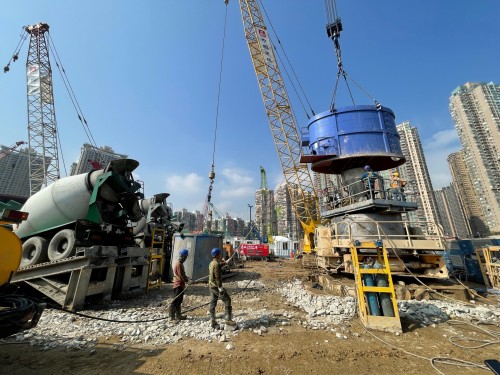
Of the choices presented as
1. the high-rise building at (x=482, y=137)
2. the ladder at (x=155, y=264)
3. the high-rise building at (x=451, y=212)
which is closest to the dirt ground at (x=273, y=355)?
the ladder at (x=155, y=264)

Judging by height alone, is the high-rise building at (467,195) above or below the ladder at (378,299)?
above

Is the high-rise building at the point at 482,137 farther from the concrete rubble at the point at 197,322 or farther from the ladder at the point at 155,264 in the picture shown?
the ladder at the point at 155,264

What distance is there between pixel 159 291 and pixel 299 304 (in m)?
6.15

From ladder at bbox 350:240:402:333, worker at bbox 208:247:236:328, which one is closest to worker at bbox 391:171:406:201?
ladder at bbox 350:240:402:333

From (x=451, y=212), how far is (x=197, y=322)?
97.9 meters

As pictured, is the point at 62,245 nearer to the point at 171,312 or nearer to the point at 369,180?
the point at 171,312

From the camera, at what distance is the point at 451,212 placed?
75.6m

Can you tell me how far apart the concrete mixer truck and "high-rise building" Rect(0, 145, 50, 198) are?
53471mm

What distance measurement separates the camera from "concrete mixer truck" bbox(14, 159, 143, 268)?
25.5 ft

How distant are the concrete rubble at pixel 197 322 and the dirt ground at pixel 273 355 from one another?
222 millimetres

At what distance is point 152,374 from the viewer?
12.1 ft

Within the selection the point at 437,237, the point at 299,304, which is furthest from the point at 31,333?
the point at 437,237

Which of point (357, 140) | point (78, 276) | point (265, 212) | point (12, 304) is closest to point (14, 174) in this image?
point (78, 276)

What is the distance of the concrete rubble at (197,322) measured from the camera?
16.3ft
